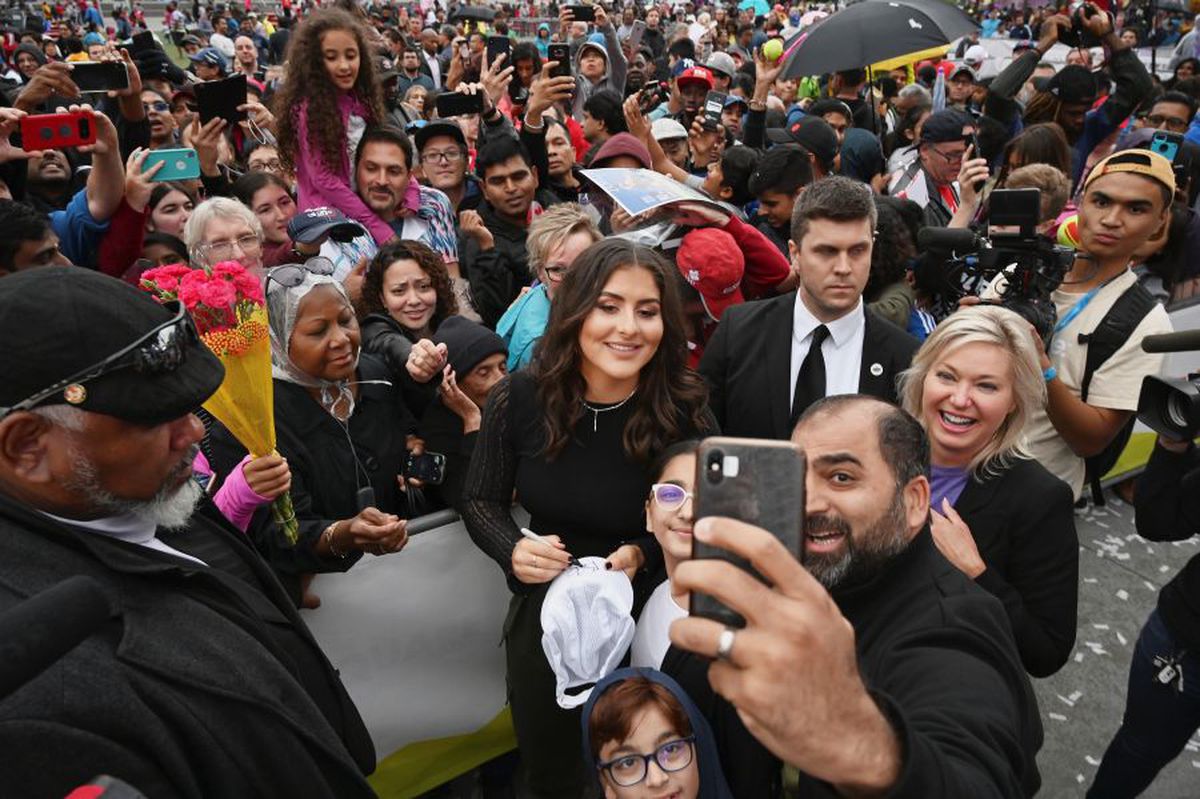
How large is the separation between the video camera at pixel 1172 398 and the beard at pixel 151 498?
7.53 feet

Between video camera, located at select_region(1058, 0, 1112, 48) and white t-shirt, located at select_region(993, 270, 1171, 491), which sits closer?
white t-shirt, located at select_region(993, 270, 1171, 491)

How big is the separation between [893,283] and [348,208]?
108 inches

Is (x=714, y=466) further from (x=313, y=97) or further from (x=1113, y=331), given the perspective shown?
(x=313, y=97)

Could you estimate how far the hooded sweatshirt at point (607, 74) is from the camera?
8.32 metres

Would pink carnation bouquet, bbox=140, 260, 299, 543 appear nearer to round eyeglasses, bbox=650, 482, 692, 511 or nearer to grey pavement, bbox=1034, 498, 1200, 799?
round eyeglasses, bbox=650, 482, 692, 511

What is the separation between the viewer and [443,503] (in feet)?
10.4

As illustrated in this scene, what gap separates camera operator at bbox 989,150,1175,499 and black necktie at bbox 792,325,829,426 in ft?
2.51

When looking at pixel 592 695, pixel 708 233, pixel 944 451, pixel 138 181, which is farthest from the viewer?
pixel 138 181

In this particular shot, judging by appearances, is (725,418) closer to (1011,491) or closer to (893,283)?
(1011,491)

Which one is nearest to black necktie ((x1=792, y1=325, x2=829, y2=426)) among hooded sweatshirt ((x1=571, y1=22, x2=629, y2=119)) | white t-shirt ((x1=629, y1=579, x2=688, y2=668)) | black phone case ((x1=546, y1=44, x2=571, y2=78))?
white t-shirt ((x1=629, y1=579, x2=688, y2=668))

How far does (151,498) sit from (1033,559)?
2.22 metres

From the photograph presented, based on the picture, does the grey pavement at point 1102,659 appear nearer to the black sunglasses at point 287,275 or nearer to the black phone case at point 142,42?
the black sunglasses at point 287,275

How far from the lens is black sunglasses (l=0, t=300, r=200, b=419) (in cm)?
→ 139

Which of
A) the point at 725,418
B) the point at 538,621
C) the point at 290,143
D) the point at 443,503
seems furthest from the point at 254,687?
the point at 290,143
